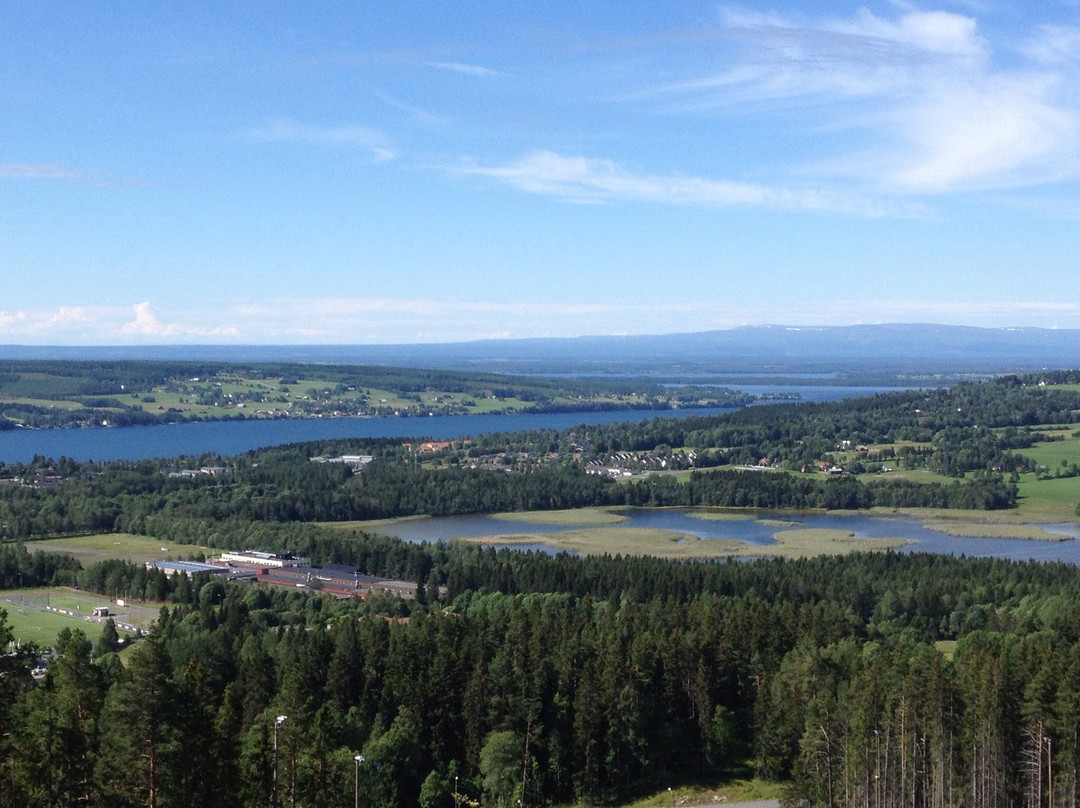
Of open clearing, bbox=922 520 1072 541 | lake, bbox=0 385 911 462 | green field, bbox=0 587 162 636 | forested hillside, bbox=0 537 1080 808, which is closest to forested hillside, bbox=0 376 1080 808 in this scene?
forested hillside, bbox=0 537 1080 808

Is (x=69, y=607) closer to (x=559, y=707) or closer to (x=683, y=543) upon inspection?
(x=559, y=707)

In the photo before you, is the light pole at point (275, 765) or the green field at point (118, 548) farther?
the green field at point (118, 548)

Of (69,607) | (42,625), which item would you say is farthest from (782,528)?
(42,625)

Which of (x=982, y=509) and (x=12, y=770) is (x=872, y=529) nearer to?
(x=982, y=509)

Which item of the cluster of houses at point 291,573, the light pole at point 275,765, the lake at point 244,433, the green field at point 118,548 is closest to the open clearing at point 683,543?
the cluster of houses at point 291,573

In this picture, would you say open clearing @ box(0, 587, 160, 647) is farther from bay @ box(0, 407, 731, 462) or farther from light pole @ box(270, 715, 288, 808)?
bay @ box(0, 407, 731, 462)

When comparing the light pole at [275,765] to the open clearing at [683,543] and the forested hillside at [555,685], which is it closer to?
the forested hillside at [555,685]
